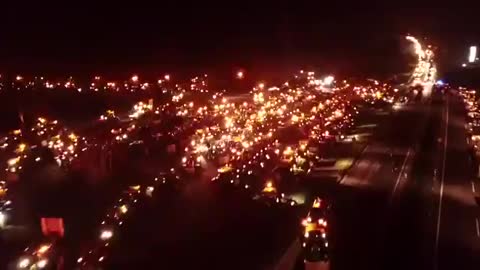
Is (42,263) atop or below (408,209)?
atop

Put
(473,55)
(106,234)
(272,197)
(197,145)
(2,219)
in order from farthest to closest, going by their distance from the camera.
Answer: (473,55), (197,145), (272,197), (2,219), (106,234)

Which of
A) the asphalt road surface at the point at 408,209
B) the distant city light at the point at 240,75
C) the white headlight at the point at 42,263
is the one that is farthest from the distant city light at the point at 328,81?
the white headlight at the point at 42,263

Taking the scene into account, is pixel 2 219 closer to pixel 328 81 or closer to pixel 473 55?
pixel 328 81

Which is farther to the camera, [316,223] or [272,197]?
[272,197]

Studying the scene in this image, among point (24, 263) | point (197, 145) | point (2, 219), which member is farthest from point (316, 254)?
point (197, 145)

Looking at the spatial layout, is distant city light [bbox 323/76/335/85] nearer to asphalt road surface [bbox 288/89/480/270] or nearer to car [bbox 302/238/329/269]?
asphalt road surface [bbox 288/89/480/270]

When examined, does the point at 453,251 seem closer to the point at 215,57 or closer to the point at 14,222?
→ the point at 14,222

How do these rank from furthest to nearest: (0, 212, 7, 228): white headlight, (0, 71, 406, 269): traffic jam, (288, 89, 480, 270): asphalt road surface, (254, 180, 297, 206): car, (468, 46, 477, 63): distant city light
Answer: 1. (468, 46, 477, 63): distant city light
2. (254, 180, 297, 206): car
3. (0, 212, 7, 228): white headlight
4. (288, 89, 480, 270): asphalt road surface
5. (0, 71, 406, 269): traffic jam

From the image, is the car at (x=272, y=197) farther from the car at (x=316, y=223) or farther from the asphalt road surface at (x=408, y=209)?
the car at (x=316, y=223)

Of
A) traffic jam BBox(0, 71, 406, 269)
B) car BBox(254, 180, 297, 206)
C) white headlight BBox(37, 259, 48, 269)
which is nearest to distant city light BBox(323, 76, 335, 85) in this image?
traffic jam BBox(0, 71, 406, 269)
